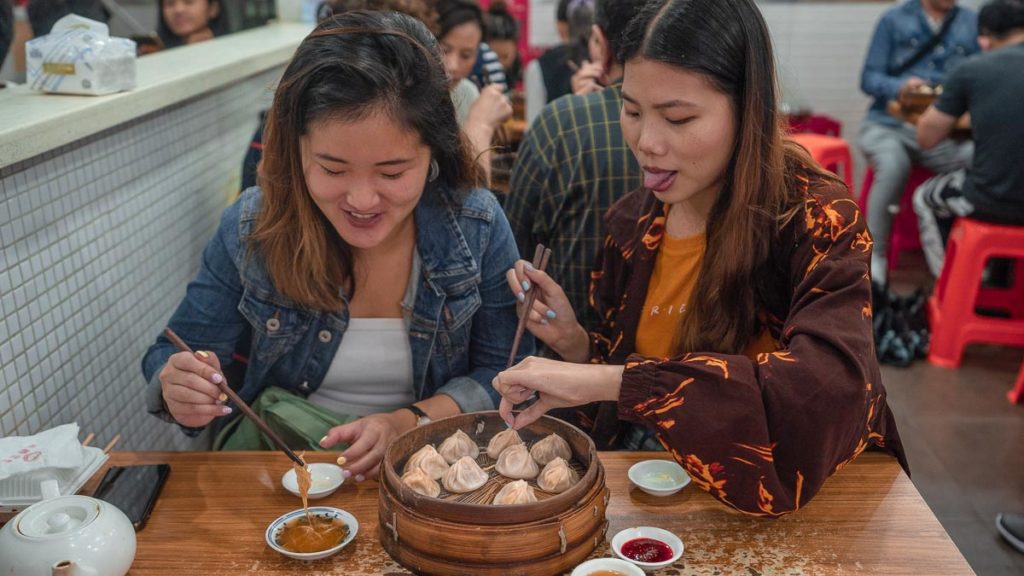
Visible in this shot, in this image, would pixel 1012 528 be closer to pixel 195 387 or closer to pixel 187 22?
pixel 195 387

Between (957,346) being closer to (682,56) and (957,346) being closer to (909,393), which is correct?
(909,393)

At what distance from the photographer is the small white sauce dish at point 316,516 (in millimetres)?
1452

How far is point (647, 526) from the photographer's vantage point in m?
1.53

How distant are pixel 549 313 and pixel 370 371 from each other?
0.47m

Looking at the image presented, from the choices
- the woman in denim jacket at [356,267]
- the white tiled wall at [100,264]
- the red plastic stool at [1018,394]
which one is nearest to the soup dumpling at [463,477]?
the woman in denim jacket at [356,267]

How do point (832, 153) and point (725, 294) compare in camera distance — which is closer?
point (725, 294)

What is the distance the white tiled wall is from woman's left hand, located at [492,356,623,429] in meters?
0.97

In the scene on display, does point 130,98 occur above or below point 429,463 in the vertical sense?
above

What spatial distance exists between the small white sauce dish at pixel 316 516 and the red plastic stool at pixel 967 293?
3.83 meters

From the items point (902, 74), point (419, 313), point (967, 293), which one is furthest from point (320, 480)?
point (902, 74)

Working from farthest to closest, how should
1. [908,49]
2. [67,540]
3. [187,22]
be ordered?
[908,49] → [187,22] → [67,540]

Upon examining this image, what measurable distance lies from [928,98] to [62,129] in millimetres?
4693

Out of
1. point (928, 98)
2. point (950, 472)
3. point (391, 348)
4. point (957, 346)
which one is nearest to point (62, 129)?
point (391, 348)

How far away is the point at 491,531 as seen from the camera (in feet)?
4.50
